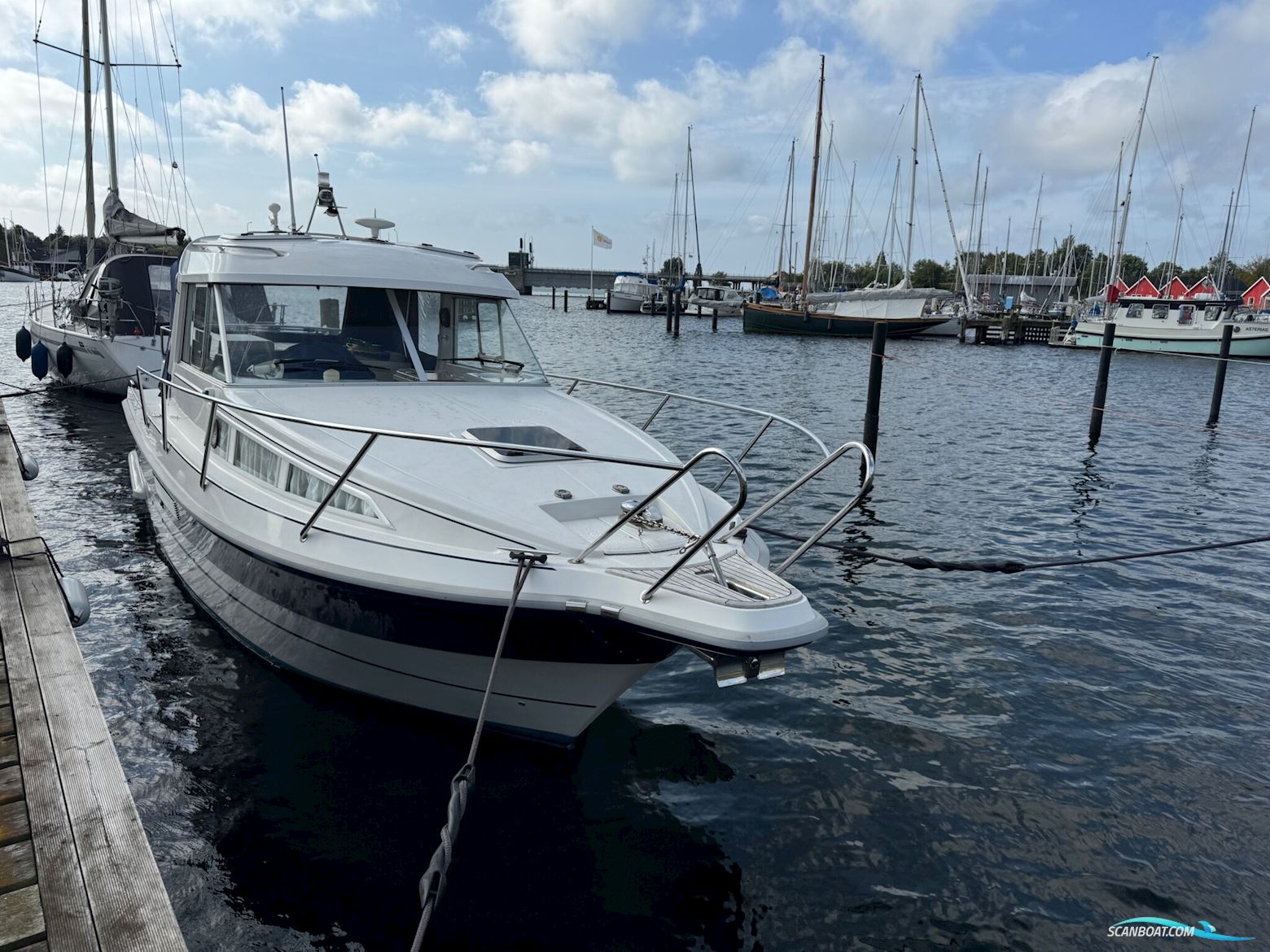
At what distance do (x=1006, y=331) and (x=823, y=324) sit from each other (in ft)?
37.3

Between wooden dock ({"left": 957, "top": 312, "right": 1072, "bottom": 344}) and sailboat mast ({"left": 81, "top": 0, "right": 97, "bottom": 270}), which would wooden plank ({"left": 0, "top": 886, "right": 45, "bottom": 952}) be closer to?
sailboat mast ({"left": 81, "top": 0, "right": 97, "bottom": 270})

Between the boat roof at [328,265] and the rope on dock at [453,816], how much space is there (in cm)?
364

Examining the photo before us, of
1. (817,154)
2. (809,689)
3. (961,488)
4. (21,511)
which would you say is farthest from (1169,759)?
(817,154)

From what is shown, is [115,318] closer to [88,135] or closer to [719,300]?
[88,135]

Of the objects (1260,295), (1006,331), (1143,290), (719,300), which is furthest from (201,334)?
(719,300)

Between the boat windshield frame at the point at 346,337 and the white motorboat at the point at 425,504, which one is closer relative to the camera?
the white motorboat at the point at 425,504

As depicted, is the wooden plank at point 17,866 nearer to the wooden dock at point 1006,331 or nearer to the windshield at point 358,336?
the windshield at point 358,336

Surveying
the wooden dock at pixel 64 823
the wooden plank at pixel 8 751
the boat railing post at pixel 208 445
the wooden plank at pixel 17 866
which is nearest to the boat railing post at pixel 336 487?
the wooden dock at pixel 64 823

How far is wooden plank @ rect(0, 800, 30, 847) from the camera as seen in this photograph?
310cm

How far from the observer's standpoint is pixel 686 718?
6352 mm

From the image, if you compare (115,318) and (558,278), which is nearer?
(115,318)

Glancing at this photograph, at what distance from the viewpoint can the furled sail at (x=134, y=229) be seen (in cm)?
1934

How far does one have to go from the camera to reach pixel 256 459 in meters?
6.08

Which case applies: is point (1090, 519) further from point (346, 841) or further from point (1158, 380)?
point (1158, 380)
